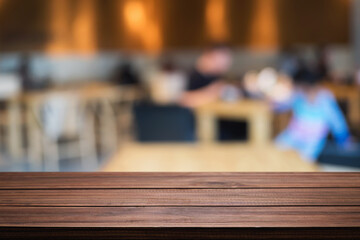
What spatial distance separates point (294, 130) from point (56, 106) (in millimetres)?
2207

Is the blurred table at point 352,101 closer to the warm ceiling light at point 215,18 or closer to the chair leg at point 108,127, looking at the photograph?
the chair leg at point 108,127

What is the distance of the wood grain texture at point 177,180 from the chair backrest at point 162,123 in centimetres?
326

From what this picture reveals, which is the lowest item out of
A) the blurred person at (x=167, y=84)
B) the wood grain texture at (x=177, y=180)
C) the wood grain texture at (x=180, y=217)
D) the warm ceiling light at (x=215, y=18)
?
the blurred person at (x=167, y=84)

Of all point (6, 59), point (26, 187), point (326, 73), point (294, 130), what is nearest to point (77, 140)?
point (294, 130)

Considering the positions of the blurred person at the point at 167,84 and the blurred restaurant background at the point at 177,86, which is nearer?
the blurred restaurant background at the point at 177,86

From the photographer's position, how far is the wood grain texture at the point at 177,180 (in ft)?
1.88

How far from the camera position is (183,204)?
53 cm

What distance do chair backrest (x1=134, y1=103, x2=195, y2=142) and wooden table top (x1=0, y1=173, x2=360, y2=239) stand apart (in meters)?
3.26

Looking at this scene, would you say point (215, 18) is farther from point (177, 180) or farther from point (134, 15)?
point (177, 180)

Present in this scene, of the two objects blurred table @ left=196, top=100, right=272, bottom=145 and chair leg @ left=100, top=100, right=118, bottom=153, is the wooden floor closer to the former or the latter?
blurred table @ left=196, top=100, right=272, bottom=145

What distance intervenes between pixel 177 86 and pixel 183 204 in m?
8.40

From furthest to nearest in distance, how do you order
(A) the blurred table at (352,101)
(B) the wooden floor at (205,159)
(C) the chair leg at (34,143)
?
(C) the chair leg at (34,143)
(A) the blurred table at (352,101)
(B) the wooden floor at (205,159)
